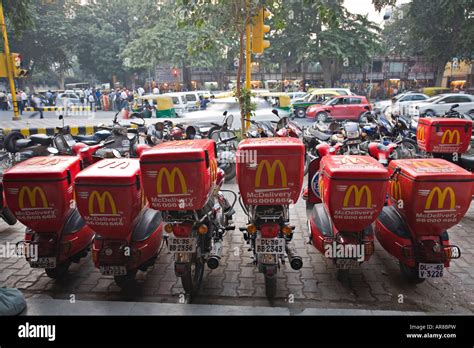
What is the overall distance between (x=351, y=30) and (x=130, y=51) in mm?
17017

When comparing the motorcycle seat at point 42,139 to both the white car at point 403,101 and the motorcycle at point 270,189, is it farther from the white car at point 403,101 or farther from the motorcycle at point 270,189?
the white car at point 403,101

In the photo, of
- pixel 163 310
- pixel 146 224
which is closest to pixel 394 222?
pixel 163 310

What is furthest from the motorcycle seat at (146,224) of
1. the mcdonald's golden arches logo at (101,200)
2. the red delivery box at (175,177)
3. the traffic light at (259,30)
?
the traffic light at (259,30)

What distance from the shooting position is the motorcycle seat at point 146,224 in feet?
12.0

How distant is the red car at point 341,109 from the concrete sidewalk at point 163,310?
48.5ft

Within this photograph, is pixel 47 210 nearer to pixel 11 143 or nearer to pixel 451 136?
pixel 11 143

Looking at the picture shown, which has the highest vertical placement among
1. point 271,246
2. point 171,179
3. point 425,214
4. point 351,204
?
point 171,179

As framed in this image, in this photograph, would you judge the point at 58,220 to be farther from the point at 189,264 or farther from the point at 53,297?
the point at 189,264

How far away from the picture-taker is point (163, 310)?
3410 mm

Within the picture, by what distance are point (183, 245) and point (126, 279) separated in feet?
2.64

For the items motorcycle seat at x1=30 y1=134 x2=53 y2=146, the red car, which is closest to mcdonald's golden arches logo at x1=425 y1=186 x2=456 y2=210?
motorcycle seat at x1=30 y1=134 x2=53 y2=146

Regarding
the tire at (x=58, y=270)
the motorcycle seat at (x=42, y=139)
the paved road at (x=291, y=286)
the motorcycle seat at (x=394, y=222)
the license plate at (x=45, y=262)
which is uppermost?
the motorcycle seat at (x=42, y=139)

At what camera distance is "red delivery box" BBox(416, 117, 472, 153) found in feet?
19.1
